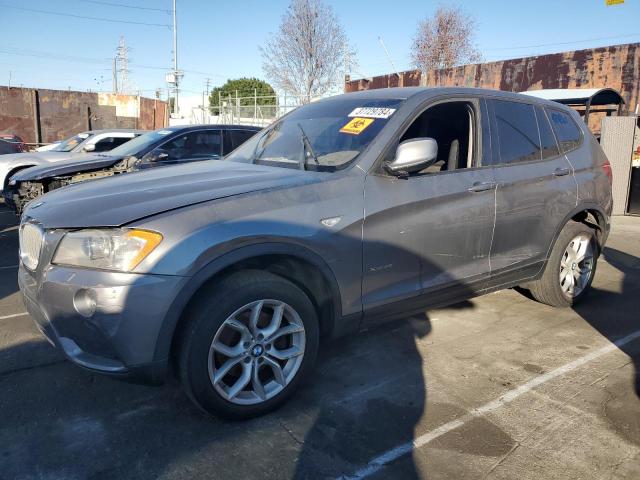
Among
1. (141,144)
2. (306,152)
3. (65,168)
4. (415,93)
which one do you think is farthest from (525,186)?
(65,168)

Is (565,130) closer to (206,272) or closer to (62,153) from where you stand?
(206,272)

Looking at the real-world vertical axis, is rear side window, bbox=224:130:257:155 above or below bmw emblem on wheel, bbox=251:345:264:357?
above

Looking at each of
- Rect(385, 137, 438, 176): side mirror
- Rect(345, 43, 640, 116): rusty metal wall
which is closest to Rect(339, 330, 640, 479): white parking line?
Rect(385, 137, 438, 176): side mirror

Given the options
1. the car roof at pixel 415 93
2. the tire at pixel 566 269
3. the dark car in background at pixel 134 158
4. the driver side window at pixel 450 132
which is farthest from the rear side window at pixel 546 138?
the dark car in background at pixel 134 158

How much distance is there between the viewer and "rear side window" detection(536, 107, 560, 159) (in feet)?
14.0

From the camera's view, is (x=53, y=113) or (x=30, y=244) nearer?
(x=30, y=244)

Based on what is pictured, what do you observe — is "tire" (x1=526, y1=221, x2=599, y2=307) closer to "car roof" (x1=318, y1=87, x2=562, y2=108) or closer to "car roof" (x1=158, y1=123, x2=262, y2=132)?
"car roof" (x1=318, y1=87, x2=562, y2=108)

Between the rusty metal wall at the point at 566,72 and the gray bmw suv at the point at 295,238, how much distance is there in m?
10.6

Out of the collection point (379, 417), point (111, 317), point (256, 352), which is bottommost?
point (379, 417)

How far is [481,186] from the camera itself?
365cm

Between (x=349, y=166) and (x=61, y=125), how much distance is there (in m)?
23.2

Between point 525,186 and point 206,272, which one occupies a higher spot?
point 525,186

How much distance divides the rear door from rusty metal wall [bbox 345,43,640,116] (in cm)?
1014

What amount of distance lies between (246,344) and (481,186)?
201 centimetres
